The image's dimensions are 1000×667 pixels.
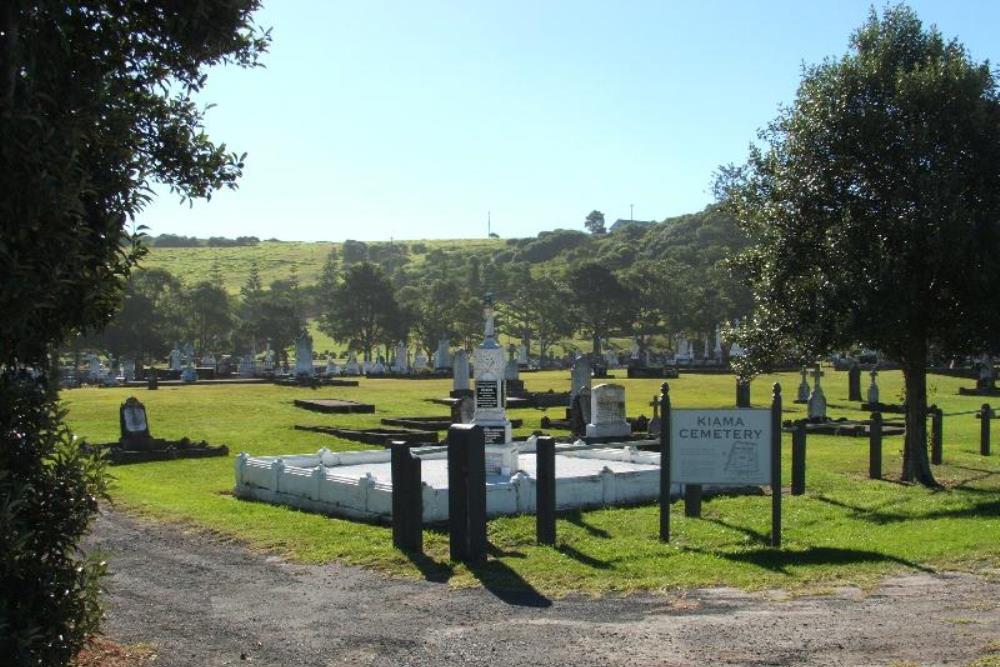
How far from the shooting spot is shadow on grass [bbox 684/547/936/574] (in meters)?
10.7

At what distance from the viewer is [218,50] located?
22.2 feet

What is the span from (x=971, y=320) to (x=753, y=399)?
22877 mm

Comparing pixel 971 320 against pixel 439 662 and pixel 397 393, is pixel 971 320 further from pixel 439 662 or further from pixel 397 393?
pixel 397 393

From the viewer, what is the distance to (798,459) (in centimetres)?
1716

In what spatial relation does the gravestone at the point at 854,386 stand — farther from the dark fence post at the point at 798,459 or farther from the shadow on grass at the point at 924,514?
the shadow on grass at the point at 924,514

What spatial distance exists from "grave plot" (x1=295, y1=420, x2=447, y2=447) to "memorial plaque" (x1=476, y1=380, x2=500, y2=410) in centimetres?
592

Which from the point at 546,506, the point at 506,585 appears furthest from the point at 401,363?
the point at 506,585

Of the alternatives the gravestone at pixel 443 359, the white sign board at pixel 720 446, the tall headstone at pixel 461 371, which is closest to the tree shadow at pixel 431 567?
the white sign board at pixel 720 446

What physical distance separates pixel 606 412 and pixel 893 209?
28.5ft

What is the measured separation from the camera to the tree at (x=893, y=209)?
56.0ft

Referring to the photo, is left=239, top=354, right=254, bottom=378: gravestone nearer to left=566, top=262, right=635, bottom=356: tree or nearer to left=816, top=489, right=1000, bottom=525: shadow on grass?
left=566, top=262, right=635, bottom=356: tree

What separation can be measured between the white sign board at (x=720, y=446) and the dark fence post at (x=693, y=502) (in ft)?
5.29

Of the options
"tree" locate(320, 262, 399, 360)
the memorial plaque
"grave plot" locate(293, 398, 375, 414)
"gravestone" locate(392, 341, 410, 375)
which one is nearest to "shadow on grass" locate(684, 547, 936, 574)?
the memorial plaque

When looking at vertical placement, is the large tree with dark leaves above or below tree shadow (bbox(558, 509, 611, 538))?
above
